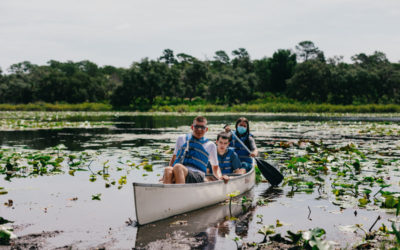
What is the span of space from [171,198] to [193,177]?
61cm

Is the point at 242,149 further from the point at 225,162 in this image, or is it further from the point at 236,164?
the point at 225,162

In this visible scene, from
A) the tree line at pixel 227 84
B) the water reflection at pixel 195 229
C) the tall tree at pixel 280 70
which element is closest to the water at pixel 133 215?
the water reflection at pixel 195 229

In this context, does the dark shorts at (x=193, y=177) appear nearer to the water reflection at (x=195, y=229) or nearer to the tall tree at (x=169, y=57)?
the water reflection at (x=195, y=229)

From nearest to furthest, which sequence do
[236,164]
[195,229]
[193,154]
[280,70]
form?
[195,229]
[193,154]
[236,164]
[280,70]

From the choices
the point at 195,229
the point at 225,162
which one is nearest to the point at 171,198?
the point at 195,229

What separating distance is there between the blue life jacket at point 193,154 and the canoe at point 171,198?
0.41 meters

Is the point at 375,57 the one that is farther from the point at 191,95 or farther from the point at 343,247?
the point at 343,247

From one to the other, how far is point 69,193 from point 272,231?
4575mm

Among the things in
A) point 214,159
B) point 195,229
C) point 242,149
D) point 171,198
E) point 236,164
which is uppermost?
point 214,159

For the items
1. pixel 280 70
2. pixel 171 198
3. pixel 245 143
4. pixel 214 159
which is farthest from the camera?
pixel 280 70

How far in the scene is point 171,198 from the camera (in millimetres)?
5887

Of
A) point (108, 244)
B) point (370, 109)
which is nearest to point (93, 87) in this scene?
point (370, 109)

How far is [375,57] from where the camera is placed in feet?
240

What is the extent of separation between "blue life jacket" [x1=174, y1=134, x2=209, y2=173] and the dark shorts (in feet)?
0.67
